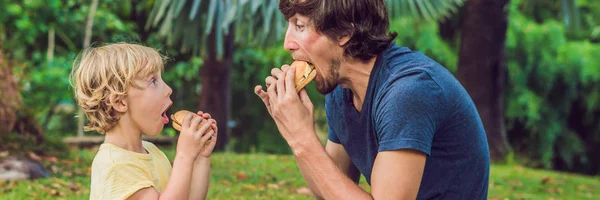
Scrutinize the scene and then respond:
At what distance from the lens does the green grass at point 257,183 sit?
18.3ft

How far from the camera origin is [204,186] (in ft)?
9.61

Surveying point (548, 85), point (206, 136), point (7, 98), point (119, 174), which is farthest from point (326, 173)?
point (548, 85)

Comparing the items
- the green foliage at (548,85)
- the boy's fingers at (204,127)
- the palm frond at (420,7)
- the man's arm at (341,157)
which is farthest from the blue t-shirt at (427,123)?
the green foliage at (548,85)

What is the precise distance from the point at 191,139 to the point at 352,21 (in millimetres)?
652

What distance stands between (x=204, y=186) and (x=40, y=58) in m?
9.63

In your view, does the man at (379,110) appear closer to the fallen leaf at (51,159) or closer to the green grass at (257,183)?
the green grass at (257,183)

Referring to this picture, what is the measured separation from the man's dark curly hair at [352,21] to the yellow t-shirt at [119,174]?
2.36 feet

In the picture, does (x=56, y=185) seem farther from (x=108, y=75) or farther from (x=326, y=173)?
(x=326, y=173)

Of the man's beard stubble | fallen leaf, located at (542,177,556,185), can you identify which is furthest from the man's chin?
fallen leaf, located at (542,177,556,185)

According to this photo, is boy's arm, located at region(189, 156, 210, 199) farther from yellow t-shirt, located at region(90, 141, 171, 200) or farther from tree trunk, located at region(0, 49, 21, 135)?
tree trunk, located at region(0, 49, 21, 135)

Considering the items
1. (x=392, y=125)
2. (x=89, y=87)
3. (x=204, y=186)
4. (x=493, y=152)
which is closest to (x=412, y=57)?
(x=392, y=125)

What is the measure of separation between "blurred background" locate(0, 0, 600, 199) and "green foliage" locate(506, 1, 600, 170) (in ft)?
0.06

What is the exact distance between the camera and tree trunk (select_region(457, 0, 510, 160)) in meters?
8.94

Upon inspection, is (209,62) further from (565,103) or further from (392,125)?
(392,125)
